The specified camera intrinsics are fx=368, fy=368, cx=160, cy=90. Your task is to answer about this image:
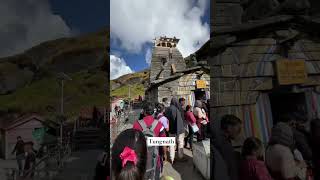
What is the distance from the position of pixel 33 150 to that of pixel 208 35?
0.98 meters

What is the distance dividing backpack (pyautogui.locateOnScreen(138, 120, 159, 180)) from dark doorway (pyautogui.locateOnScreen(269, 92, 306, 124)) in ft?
2.33

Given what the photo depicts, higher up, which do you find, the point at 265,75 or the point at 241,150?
the point at 265,75

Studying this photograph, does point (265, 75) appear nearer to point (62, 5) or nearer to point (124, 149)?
point (124, 149)

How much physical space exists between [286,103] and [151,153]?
878 millimetres

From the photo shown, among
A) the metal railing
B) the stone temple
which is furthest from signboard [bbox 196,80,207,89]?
the metal railing

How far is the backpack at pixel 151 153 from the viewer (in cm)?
181

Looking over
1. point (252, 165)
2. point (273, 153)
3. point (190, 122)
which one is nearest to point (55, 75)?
point (190, 122)

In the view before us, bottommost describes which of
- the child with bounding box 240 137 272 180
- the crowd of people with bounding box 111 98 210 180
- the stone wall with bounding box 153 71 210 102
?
the child with bounding box 240 137 272 180

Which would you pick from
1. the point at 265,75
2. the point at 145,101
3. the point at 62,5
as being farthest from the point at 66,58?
the point at 265,75

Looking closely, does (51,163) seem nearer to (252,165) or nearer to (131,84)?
(131,84)

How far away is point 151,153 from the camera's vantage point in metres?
1.84

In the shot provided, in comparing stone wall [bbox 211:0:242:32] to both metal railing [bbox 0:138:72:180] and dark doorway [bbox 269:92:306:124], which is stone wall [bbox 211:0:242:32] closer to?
dark doorway [bbox 269:92:306:124]

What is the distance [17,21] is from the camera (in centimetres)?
144

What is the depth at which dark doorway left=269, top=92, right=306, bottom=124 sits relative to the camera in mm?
2082
